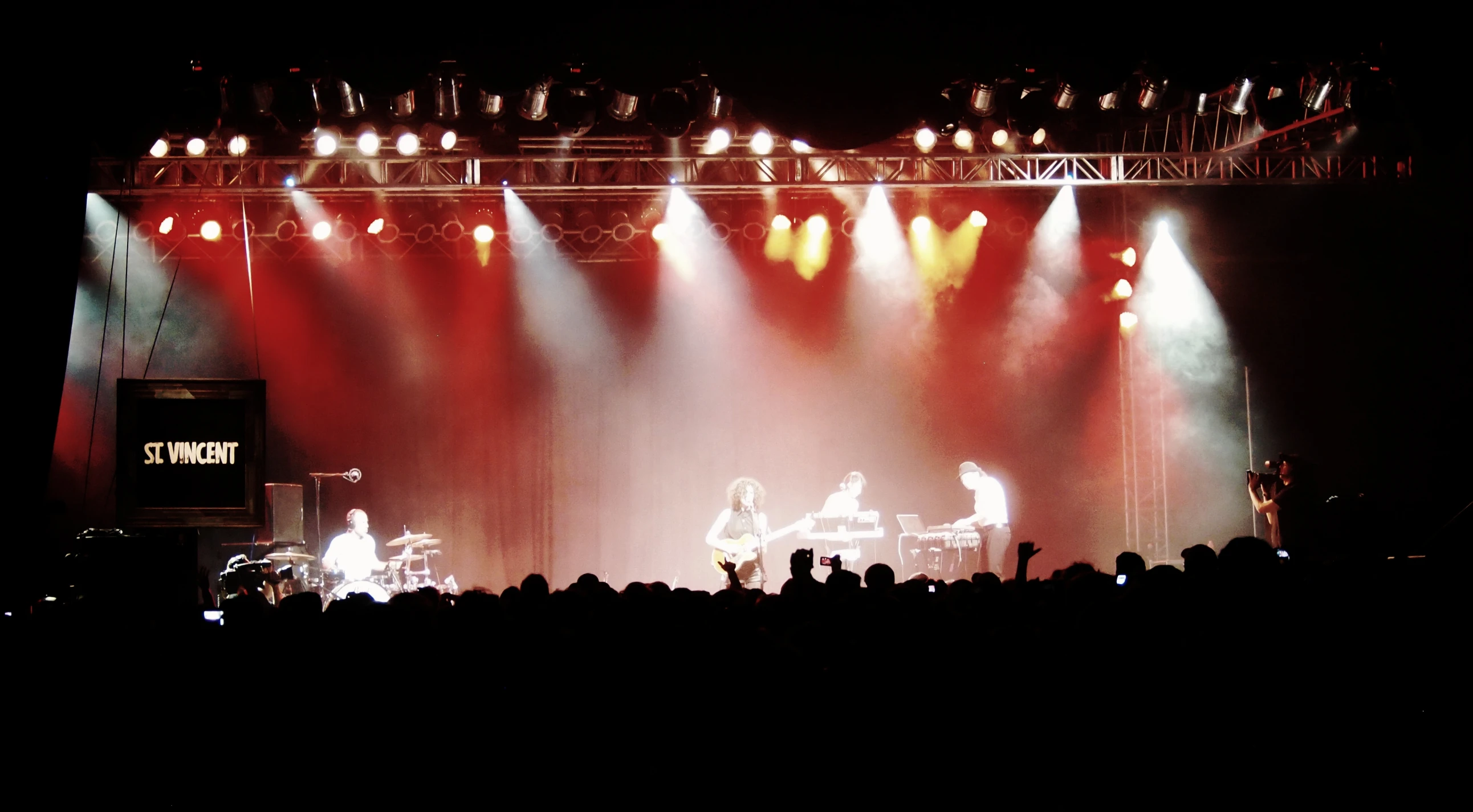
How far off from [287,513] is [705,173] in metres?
5.13

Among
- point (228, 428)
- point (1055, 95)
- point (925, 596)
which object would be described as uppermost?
point (1055, 95)

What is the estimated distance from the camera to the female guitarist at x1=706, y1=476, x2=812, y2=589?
26.6 ft

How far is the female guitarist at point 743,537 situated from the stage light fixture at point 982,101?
11.8ft

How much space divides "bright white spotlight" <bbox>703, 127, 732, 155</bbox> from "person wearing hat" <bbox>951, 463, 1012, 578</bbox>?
3.94m

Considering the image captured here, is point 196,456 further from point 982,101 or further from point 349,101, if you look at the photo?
point 982,101

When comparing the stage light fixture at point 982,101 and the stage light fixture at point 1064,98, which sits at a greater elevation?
the stage light fixture at point 982,101

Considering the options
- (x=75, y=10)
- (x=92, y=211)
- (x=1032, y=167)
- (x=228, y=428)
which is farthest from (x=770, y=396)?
(x=75, y=10)

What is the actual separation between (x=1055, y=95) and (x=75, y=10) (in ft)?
17.0

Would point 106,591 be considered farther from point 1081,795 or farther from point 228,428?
point 1081,795

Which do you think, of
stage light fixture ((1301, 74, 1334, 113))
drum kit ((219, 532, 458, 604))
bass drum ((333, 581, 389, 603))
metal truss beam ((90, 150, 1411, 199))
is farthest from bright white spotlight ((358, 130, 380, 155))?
stage light fixture ((1301, 74, 1334, 113))

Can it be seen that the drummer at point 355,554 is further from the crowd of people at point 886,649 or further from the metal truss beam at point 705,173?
the crowd of people at point 886,649

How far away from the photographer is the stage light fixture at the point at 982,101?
257 inches

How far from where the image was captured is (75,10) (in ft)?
10.2

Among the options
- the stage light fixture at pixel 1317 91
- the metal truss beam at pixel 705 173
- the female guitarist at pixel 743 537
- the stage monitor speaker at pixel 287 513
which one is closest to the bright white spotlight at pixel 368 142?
the metal truss beam at pixel 705 173
